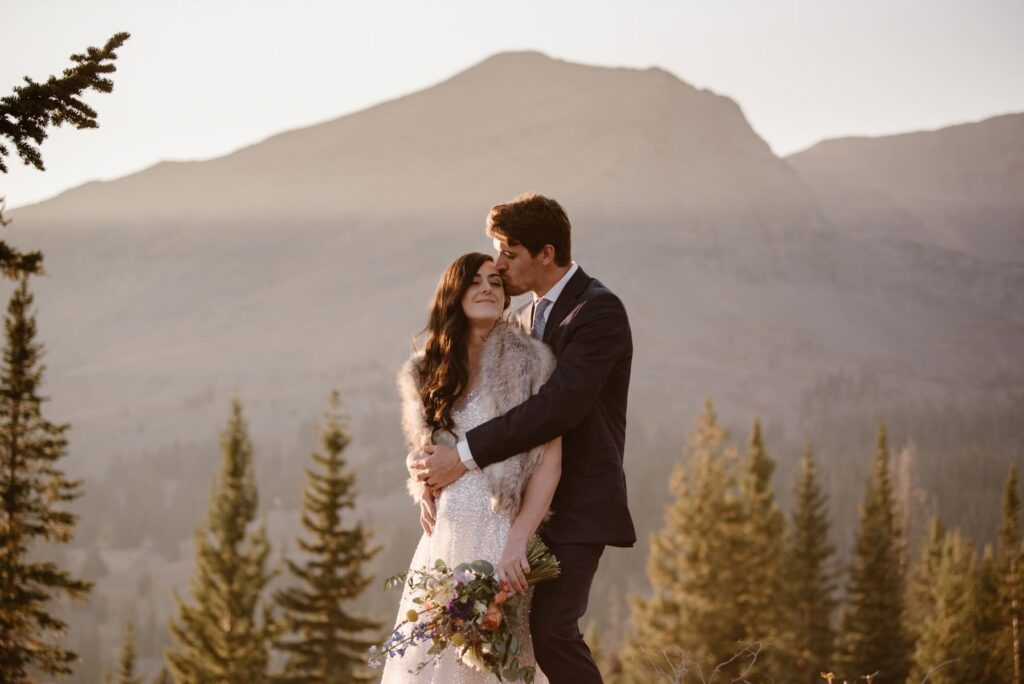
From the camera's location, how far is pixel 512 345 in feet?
20.1

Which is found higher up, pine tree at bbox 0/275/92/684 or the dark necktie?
the dark necktie

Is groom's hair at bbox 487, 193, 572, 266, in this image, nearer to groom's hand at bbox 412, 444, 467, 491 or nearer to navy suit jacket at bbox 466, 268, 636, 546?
navy suit jacket at bbox 466, 268, 636, 546

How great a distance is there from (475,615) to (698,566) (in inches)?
1343

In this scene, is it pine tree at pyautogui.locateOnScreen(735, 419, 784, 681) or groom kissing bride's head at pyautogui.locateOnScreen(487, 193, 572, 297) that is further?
pine tree at pyautogui.locateOnScreen(735, 419, 784, 681)

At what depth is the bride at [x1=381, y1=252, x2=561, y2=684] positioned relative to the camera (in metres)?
5.98

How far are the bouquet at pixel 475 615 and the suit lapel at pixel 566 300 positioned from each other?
1325mm

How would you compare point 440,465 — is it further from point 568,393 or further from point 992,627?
point 992,627

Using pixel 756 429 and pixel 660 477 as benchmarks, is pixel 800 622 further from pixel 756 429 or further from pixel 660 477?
pixel 660 477

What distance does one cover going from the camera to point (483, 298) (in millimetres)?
6090

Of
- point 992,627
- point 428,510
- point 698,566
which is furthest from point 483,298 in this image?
point 992,627

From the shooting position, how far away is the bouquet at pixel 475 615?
226 inches

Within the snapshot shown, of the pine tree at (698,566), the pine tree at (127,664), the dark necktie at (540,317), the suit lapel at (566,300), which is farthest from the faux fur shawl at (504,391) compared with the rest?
the pine tree at (127,664)

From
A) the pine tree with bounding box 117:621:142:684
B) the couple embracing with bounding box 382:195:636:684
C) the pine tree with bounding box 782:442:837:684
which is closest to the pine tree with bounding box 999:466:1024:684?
the pine tree with bounding box 782:442:837:684

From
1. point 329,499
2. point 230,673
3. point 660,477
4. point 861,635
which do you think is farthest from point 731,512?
point 660,477
